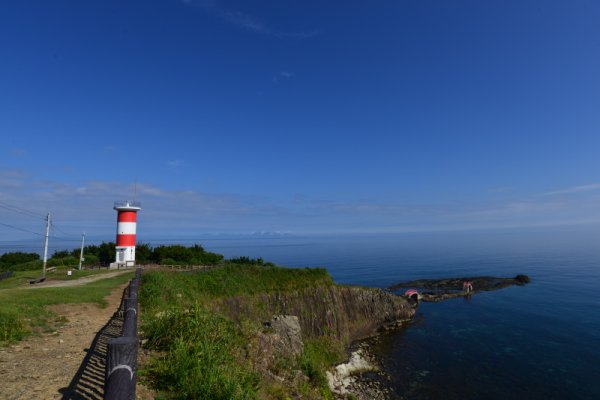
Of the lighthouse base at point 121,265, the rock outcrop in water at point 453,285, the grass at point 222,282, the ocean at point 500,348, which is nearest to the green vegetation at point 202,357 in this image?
the grass at point 222,282

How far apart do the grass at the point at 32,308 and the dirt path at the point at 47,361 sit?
2.17ft

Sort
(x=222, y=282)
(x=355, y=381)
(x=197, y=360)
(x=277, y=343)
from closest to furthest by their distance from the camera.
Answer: (x=197, y=360) < (x=277, y=343) < (x=355, y=381) < (x=222, y=282)

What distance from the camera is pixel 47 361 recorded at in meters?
9.18

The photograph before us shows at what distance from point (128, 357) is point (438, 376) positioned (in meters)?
28.0

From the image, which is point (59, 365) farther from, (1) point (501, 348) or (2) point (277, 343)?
(1) point (501, 348)

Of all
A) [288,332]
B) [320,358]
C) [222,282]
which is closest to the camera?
[288,332]

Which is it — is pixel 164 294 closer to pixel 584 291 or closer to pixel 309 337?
pixel 309 337

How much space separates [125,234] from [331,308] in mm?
31074

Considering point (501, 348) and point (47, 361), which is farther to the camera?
point (501, 348)

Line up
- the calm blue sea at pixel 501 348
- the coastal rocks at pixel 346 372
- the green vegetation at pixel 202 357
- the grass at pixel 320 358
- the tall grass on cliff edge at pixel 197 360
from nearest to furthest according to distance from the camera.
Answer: the tall grass on cliff edge at pixel 197 360 → the green vegetation at pixel 202 357 → the grass at pixel 320 358 → the coastal rocks at pixel 346 372 → the calm blue sea at pixel 501 348

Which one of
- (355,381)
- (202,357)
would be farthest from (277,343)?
(202,357)

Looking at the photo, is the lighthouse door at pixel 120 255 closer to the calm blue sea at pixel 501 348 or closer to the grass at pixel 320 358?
Answer: the grass at pixel 320 358

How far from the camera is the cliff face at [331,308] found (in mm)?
27406

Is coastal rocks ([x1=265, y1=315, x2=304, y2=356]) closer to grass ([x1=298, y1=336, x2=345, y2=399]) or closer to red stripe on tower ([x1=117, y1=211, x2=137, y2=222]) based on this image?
grass ([x1=298, y1=336, x2=345, y2=399])
